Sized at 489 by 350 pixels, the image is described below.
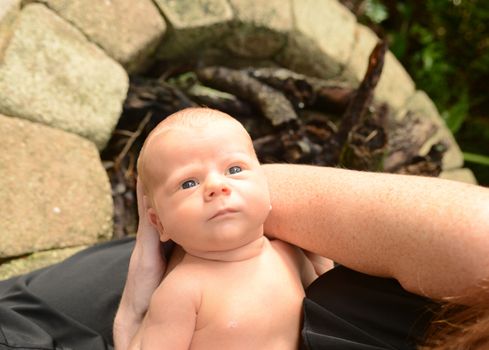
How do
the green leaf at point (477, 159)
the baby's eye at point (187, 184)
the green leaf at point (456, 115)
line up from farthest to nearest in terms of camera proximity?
the green leaf at point (456, 115)
the green leaf at point (477, 159)
the baby's eye at point (187, 184)

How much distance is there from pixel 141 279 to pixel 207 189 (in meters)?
0.22

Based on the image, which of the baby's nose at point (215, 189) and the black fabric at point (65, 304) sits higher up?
the baby's nose at point (215, 189)

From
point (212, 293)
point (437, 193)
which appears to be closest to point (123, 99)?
point (212, 293)

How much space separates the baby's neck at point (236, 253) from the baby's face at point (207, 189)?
0.02 m

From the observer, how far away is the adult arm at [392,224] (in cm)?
88

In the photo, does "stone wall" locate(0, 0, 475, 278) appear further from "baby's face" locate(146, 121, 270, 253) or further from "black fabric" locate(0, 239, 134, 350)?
"baby's face" locate(146, 121, 270, 253)

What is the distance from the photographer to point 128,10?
206cm

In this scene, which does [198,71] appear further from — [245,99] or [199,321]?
[199,321]

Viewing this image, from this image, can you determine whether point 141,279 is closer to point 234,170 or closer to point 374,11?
point 234,170

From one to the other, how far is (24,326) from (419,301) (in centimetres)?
65

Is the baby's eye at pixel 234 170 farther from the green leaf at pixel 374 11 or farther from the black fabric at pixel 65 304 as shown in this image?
the green leaf at pixel 374 11

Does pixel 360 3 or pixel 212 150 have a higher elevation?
pixel 212 150

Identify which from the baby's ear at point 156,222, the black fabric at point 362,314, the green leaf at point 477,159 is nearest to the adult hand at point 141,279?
the baby's ear at point 156,222

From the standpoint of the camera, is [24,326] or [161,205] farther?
[24,326]
